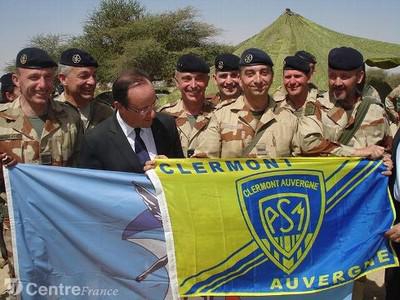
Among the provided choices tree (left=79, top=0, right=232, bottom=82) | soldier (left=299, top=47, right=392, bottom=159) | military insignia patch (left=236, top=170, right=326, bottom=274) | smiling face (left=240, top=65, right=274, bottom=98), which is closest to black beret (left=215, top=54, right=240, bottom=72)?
soldier (left=299, top=47, right=392, bottom=159)

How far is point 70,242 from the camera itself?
3.16 metres

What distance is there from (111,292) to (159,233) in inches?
19.9

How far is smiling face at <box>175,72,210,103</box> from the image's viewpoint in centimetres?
475

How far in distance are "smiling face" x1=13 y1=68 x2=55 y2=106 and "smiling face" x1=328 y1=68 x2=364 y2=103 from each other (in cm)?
226

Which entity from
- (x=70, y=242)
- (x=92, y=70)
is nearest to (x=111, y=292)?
(x=70, y=242)

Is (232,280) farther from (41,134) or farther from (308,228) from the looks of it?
(41,134)

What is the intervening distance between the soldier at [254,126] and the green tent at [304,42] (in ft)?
28.9

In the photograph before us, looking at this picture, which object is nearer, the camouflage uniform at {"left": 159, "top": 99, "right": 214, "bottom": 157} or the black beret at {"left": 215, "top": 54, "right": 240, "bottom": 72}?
the camouflage uniform at {"left": 159, "top": 99, "right": 214, "bottom": 157}

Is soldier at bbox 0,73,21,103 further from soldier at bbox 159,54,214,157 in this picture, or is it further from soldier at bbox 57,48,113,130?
soldier at bbox 159,54,214,157

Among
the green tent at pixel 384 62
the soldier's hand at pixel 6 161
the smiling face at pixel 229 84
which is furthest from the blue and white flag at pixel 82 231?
the green tent at pixel 384 62

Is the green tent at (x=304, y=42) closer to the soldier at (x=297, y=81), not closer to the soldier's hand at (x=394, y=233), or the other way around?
the soldier at (x=297, y=81)

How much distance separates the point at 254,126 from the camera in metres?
3.74

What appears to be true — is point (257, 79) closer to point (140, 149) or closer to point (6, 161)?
point (140, 149)

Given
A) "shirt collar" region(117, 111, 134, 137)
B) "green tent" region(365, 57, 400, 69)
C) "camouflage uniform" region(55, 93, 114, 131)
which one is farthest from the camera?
"green tent" region(365, 57, 400, 69)
